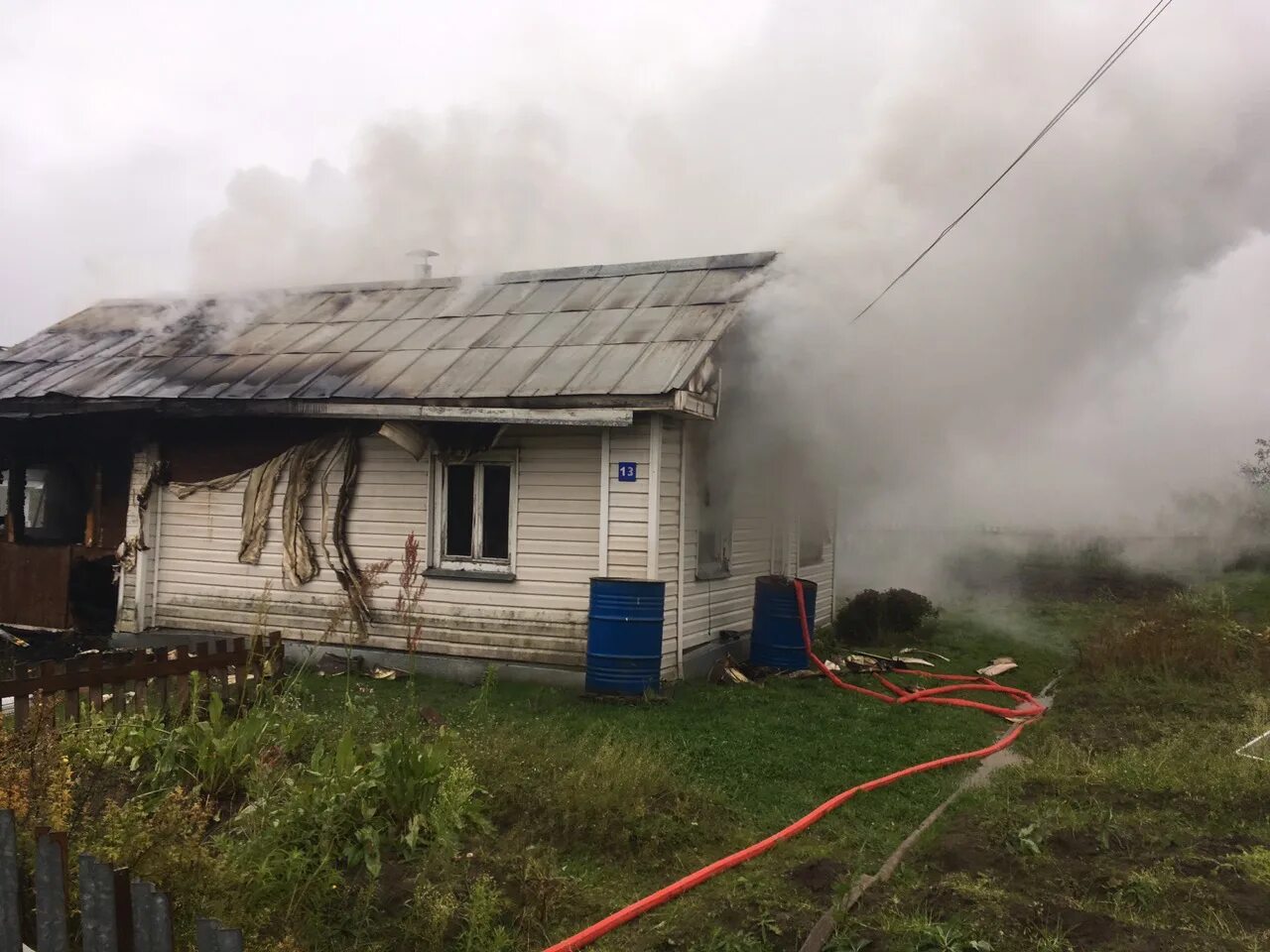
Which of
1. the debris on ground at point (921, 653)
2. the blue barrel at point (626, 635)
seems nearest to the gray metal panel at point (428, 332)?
the blue barrel at point (626, 635)

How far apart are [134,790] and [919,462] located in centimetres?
1128

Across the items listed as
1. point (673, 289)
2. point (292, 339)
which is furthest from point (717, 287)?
point (292, 339)

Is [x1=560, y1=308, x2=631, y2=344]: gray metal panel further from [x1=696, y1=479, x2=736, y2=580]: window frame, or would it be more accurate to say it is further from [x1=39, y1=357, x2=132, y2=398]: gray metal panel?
[x1=39, y1=357, x2=132, y2=398]: gray metal panel

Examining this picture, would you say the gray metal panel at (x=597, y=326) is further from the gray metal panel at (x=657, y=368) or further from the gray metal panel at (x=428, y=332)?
the gray metal panel at (x=428, y=332)

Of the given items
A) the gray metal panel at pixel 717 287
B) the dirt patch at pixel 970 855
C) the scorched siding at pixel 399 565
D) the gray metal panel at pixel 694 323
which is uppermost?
the gray metal panel at pixel 717 287

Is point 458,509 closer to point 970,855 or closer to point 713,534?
point 713,534

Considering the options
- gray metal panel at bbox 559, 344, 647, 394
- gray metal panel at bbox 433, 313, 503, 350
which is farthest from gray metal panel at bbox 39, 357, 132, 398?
gray metal panel at bbox 559, 344, 647, 394

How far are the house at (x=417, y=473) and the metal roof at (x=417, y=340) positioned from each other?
43 millimetres

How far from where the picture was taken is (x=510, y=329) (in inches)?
428

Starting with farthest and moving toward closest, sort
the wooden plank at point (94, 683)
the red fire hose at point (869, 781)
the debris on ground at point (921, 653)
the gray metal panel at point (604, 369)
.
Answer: the debris on ground at point (921, 653) → the gray metal panel at point (604, 369) → the wooden plank at point (94, 683) → the red fire hose at point (869, 781)

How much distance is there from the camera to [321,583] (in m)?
10.4

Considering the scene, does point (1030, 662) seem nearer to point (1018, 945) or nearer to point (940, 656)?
point (940, 656)

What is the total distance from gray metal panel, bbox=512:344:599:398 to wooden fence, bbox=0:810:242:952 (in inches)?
249

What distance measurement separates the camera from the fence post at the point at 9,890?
3.11 m
